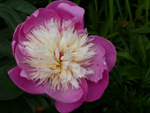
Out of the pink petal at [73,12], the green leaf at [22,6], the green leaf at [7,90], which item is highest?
the pink petal at [73,12]

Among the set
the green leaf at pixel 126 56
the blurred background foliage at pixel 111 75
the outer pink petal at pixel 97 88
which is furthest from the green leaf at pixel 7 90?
the green leaf at pixel 126 56

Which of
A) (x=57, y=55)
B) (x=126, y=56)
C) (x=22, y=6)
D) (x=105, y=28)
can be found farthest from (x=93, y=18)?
(x=57, y=55)

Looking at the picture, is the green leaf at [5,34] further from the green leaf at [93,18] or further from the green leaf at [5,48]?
the green leaf at [93,18]

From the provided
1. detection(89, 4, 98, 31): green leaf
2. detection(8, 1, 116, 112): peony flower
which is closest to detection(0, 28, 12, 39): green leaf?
detection(8, 1, 116, 112): peony flower

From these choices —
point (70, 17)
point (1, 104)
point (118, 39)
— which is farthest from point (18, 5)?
point (118, 39)

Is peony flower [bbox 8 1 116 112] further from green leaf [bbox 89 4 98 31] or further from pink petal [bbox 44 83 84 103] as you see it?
green leaf [bbox 89 4 98 31]
